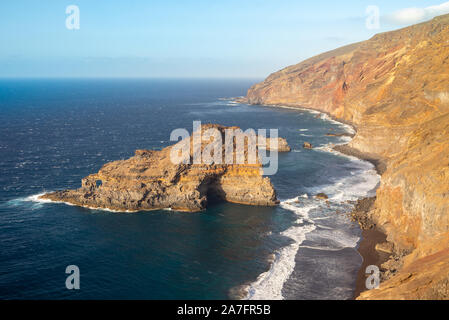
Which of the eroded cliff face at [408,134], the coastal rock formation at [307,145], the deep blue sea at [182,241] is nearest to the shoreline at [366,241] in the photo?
the deep blue sea at [182,241]

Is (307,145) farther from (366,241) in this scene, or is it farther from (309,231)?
(366,241)

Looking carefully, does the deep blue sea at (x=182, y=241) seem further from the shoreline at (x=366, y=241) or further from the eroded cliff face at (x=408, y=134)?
the eroded cliff face at (x=408, y=134)

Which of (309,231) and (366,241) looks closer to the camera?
(366,241)

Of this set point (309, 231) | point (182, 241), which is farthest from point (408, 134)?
point (182, 241)

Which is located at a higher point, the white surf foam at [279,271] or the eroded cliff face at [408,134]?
the eroded cliff face at [408,134]

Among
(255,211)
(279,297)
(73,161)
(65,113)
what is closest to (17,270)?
(279,297)

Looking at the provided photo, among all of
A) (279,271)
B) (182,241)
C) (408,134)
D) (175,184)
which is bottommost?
(279,271)

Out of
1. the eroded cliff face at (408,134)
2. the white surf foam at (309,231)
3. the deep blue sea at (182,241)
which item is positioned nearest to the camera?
the eroded cliff face at (408,134)
